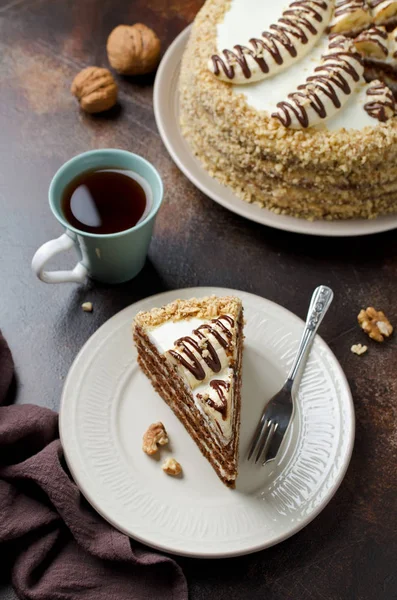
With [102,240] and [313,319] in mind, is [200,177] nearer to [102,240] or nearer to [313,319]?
[102,240]

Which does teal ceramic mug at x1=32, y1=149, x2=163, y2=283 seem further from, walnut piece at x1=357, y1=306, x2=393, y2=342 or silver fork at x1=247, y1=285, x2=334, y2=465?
walnut piece at x1=357, y1=306, x2=393, y2=342

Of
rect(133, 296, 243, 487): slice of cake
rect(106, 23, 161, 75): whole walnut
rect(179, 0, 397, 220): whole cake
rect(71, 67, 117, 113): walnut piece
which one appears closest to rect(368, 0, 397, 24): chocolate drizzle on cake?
rect(179, 0, 397, 220): whole cake

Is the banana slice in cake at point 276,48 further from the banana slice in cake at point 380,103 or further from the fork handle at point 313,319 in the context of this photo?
the fork handle at point 313,319

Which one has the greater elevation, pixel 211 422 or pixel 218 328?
pixel 218 328

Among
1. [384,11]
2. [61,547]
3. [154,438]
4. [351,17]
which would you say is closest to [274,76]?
[351,17]

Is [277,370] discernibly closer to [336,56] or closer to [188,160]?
[188,160]

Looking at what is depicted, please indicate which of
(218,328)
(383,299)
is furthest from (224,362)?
(383,299)

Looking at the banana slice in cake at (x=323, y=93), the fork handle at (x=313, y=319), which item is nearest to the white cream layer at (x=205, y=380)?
the fork handle at (x=313, y=319)
